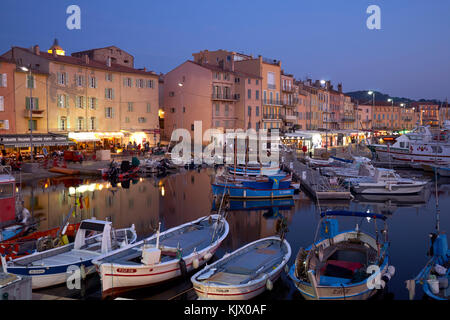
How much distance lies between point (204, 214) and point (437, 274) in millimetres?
14421

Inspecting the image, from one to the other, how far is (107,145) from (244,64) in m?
26.1

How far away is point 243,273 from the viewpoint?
1203cm

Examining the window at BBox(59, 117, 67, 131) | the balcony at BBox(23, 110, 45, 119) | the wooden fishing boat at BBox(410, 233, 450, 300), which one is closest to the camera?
the wooden fishing boat at BBox(410, 233, 450, 300)

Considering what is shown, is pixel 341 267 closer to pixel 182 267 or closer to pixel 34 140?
pixel 182 267

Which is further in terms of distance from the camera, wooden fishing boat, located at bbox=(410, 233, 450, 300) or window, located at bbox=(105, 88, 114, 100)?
window, located at bbox=(105, 88, 114, 100)

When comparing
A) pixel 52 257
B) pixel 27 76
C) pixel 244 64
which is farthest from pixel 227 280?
pixel 244 64

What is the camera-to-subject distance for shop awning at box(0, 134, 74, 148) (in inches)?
1460

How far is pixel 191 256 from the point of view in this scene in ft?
44.2

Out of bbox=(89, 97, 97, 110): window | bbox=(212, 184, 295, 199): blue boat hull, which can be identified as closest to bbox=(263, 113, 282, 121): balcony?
bbox=(89, 97, 97, 110): window

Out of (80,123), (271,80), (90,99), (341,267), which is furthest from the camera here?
(271,80)

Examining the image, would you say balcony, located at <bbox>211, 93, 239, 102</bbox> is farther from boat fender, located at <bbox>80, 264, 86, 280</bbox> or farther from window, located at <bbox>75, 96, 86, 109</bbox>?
boat fender, located at <bbox>80, 264, 86, 280</bbox>

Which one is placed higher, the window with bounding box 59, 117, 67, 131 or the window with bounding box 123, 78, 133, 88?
the window with bounding box 123, 78, 133, 88

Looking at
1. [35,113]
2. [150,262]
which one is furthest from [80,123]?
[150,262]

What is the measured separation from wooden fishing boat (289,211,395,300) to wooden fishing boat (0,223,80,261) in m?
8.47
